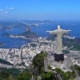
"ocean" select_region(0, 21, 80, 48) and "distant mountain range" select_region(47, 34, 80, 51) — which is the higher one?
"ocean" select_region(0, 21, 80, 48)

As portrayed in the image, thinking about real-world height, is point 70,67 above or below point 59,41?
below

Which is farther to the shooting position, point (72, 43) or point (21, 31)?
point (21, 31)

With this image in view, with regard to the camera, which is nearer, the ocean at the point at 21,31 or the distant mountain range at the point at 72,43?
the distant mountain range at the point at 72,43

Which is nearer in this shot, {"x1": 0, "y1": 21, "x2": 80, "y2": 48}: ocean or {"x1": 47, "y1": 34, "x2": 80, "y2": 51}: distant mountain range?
{"x1": 47, "y1": 34, "x2": 80, "y2": 51}: distant mountain range

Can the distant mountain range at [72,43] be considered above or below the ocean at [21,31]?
below

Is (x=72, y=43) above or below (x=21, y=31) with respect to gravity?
below

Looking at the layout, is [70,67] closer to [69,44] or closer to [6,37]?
[69,44]

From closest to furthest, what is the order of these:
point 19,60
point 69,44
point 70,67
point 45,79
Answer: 1. point 45,79
2. point 70,67
3. point 19,60
4. point 69,44

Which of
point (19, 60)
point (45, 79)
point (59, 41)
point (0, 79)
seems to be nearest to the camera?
point (45, 79)

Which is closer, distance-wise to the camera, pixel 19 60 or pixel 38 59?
pixel 38 59

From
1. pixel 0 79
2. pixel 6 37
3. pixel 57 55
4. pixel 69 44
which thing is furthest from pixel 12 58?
pixel 6 37
